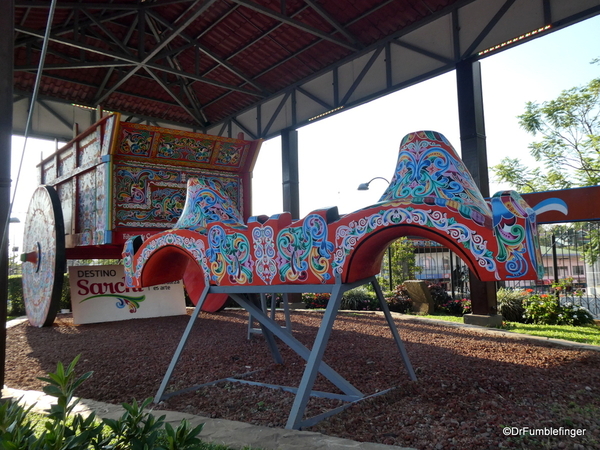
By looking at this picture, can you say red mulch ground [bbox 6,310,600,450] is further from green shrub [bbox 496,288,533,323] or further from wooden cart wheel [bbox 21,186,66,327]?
green shrub [bbox 496,288,533,323]

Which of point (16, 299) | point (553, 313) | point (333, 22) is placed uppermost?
point (333, 22)

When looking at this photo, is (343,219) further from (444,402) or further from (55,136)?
(55,136)

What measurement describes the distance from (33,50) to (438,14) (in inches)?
299

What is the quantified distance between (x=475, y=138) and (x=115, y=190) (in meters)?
4.84

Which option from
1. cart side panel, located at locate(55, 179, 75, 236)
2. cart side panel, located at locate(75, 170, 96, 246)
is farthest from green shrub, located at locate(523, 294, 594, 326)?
cart side panel, located at locate(55, 179, 75, 236)

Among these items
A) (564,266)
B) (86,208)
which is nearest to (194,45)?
(86,208)

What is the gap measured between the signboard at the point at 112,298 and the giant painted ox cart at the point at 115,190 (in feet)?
2.12

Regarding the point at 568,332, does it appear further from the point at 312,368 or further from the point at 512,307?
the point at 312,368

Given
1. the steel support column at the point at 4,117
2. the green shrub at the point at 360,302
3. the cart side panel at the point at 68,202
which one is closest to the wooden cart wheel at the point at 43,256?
the cart side panel at the point at 68,202

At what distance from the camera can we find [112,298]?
723 centimetres

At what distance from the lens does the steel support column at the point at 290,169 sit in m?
9.48

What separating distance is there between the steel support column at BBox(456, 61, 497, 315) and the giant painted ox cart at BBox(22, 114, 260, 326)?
301cm

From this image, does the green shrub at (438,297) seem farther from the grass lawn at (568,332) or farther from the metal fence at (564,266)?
the grass lawn at (568,332)

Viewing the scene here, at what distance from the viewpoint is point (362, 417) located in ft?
8.52
